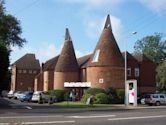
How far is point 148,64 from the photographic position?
74.8m

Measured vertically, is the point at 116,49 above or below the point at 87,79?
above

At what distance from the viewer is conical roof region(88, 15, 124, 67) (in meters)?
64.7

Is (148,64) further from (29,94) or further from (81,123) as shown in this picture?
(81,123)

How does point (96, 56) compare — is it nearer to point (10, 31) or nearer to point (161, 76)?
point (10, 31)

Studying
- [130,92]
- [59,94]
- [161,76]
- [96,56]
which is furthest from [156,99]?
[161,76]

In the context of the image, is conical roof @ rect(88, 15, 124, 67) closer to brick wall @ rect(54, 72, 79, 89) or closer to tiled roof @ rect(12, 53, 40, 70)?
brick wall @ rect(54, 72, 79, 89)

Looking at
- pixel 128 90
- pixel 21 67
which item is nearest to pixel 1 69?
pixel 128 90

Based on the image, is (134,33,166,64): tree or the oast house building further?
(134,33,166,64): tree

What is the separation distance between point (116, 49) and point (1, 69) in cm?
2768

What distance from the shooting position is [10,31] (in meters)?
55.5

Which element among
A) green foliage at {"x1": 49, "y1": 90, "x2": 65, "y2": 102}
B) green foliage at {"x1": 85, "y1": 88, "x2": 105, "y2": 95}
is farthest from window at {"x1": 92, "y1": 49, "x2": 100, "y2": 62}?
green foliage at {"x1": 49, "y1": 90, "x2": 65, "y2": 102}

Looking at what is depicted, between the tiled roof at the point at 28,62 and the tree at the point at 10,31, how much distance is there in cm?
5490

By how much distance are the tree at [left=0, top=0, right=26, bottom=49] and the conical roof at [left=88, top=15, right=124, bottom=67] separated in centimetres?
1328

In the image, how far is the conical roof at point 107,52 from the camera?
64.7 m
